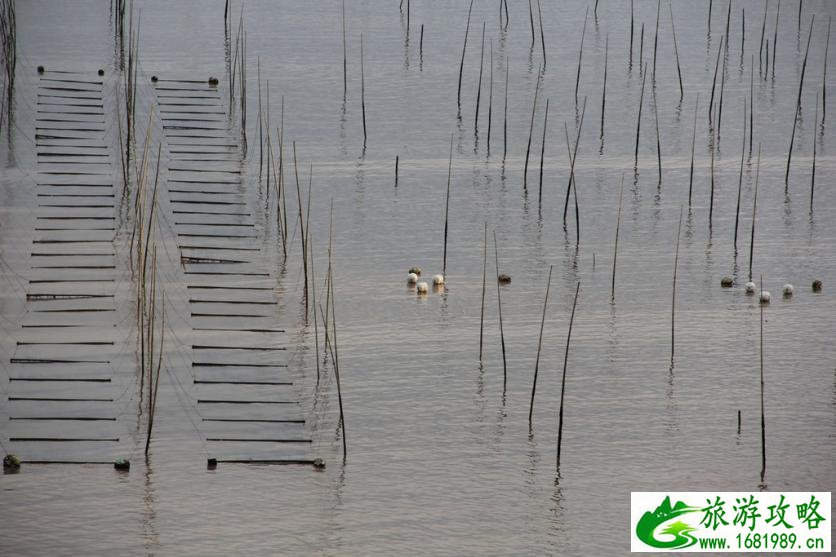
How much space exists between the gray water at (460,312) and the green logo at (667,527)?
0.10 m

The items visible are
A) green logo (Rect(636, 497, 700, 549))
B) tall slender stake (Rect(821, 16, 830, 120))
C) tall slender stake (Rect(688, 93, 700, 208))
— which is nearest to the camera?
green logo (Rect(636, 497, 700, 549))

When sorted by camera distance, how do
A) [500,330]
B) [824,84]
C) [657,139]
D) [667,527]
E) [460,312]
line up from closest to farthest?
[667,527], [500,330], [460,312], [657,139], [824,84]

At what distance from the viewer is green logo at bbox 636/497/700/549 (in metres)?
4.86

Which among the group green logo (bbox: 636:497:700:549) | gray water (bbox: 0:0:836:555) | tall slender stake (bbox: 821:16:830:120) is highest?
tall slender stake (bbox: 821:16:830:120)

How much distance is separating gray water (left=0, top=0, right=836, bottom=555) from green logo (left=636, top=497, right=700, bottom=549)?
3.9 inches

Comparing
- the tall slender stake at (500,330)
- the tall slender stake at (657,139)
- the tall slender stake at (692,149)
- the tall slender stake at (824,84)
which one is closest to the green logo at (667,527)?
the tall slender stake at (500,330)

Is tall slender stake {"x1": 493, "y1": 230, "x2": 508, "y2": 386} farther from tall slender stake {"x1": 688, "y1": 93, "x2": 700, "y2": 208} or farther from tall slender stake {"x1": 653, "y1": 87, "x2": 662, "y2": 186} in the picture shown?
tall slender stake {"x1": 653, "y1": 87, "x2": 662, "y2": 186}

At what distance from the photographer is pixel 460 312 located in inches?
261

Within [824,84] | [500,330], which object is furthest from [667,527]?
[824,84]

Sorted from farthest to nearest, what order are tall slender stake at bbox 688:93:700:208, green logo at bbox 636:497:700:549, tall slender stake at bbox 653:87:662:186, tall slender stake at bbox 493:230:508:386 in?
tall slender stake at bbox 653:87:662:186 < tall slender stake at bbox 688:93:700:208 < tall slender stake at bbox 493:230:508:386 < green logo at bbox 636:497:700:549

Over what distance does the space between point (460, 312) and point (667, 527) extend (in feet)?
6.22

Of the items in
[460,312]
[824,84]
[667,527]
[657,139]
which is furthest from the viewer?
[824,84]

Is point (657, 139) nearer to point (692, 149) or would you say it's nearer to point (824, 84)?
point (692, 149)

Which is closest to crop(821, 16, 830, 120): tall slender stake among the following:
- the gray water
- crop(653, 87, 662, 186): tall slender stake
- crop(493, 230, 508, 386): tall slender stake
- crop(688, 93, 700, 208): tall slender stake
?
the gray water
